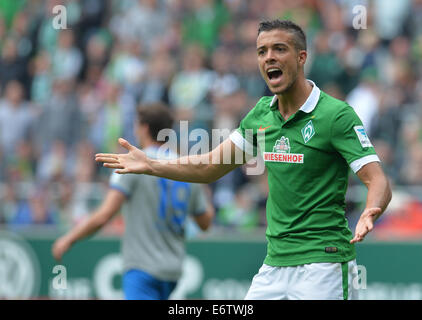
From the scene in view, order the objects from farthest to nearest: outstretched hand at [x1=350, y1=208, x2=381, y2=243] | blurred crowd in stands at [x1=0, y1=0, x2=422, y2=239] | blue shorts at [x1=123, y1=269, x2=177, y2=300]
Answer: blurred crowd in stands at [x1=0, y1=0, x2=422, y2=239] → blue shorts at [x1=123, y1=269, x2=177, y2=300] → outstretched hand at [x1=350, y1=208, x2=381, y2=243]

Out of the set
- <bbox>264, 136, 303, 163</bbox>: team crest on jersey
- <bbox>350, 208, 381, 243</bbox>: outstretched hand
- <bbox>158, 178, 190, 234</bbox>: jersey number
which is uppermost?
<bbox>264, 136, 303, 163</bbox>: team crest on jersey

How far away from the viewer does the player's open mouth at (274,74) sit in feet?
17.2

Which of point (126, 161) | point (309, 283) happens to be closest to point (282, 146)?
point (309, 283)

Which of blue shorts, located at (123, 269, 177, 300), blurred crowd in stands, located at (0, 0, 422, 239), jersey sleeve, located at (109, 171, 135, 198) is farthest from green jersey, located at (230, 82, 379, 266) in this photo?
blurred crowd in stands, located at (0, 0, 422, 239)

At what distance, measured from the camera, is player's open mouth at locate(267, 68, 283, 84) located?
5.24m

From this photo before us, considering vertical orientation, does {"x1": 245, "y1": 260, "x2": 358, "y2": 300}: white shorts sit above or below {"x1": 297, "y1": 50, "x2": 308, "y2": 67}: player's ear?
below

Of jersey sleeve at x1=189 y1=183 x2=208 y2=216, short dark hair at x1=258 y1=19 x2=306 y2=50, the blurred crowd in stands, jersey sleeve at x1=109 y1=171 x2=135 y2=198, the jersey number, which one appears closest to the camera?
short dark hair at x1=258 y1=19 x2=306 y2=50

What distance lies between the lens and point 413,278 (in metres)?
10.3

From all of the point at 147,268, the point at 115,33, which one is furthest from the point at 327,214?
the point at 115,33

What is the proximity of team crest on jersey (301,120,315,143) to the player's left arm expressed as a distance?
0.38m

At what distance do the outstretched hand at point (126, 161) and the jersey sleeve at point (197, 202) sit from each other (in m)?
2.39

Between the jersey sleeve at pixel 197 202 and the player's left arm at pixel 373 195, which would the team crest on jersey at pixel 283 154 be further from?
the jersey sleeve at pixel 197 202

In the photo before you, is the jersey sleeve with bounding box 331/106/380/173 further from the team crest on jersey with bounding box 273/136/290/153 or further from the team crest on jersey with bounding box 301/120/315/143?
the team crest on jersey with bounding box 273/136/290/153

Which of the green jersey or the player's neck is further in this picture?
the player's neck
